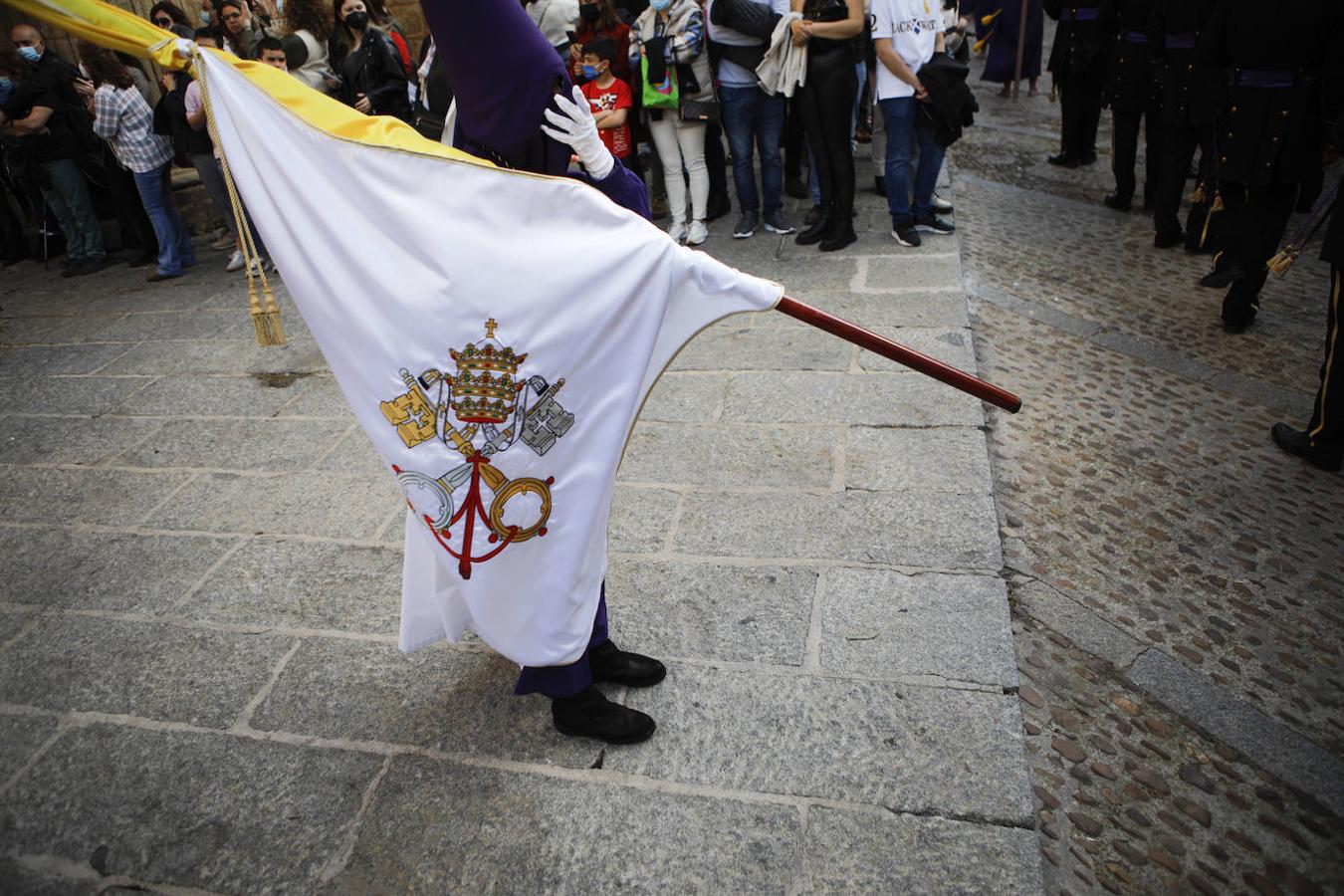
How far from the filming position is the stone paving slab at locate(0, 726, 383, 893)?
6.96ft

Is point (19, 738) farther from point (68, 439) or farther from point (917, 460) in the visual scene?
point (917, 460)

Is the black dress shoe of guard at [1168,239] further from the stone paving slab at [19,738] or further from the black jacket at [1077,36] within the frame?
the stone paving slab at [19,738]

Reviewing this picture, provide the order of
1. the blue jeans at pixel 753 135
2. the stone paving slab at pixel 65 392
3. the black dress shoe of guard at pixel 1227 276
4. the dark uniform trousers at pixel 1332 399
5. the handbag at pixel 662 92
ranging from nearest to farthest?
the dark uniform trousers at pixel 1332 399 < the black dress shoe of guard at pixel 1227 276 < the stone paving slab at pixel 65 392 < the handbag at pixel 662 92 < the blue jeans at pixel 753 135

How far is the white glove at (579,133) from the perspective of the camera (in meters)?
2.09

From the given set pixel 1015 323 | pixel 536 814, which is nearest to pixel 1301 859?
pixel 536 814

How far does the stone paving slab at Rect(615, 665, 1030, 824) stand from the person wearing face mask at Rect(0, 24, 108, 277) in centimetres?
706

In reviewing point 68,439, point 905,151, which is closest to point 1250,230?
point 905,151

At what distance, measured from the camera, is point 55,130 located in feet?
22.5

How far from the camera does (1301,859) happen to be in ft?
6.67

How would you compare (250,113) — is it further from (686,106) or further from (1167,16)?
(1167,16)

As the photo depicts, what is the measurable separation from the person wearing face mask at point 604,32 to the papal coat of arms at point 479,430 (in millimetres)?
4379

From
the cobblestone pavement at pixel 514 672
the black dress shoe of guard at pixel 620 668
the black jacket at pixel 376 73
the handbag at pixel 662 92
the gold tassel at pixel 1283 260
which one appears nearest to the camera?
the cobblestone pavement at pixel 514 672

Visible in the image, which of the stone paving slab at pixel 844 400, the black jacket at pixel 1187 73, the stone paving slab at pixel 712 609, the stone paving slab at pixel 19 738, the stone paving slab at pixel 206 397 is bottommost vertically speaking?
the stone paving slab at pixel 19 738

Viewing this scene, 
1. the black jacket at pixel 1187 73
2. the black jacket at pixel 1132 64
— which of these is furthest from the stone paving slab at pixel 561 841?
the black jacket at pixel 1132 64
